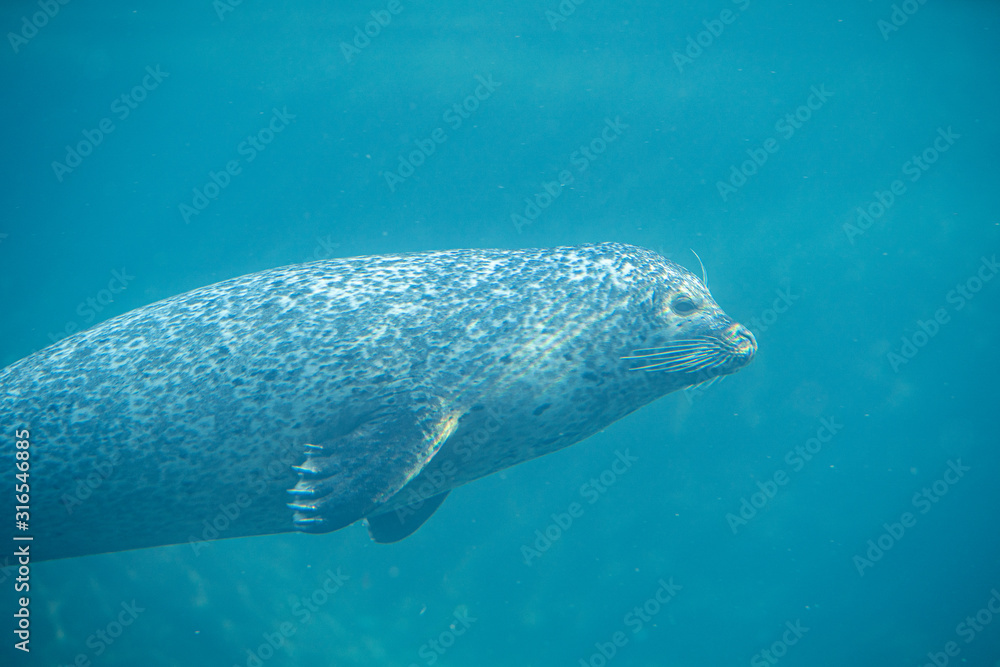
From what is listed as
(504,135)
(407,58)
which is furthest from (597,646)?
(407,58)

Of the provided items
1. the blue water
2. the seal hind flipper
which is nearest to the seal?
the seal hind flipper

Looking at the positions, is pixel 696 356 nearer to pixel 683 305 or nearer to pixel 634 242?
pixel 683 305

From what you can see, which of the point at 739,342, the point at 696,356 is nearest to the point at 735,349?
the point at 739,342

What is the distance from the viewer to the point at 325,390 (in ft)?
11.3

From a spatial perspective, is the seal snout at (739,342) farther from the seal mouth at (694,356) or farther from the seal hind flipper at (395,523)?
the seal hind flipper at (395,523)

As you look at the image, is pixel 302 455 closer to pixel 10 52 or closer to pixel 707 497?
pixel 707 497

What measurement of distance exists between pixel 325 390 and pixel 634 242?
1214 cm

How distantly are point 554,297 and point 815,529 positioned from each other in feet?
39.9

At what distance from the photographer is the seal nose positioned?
4195 millimetres

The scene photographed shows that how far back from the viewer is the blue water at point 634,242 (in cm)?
938

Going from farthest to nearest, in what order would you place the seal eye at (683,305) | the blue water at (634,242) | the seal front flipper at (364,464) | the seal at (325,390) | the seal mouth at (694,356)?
the blue water at (634,242)
the seal eye at (683,305)
the seal mouth at (694,356)
the seal at (325,390)
the seal front flipper at (364,464)

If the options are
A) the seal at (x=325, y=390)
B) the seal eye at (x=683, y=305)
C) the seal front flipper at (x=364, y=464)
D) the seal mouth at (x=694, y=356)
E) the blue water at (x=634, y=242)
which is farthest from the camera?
the blue water at (x=634, y=242)

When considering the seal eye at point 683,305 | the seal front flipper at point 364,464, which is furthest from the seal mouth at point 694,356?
the seal front flipper at point 364,464

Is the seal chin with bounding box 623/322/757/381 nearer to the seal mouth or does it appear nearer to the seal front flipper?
the seal mouth
